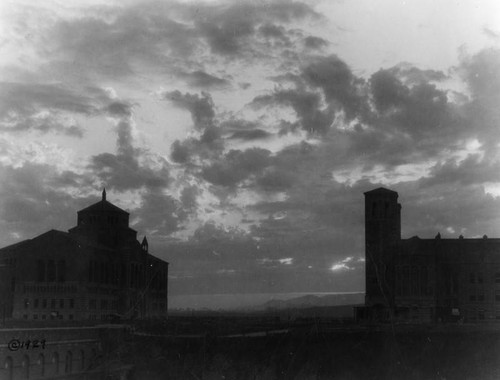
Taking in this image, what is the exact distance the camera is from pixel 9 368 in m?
62.5

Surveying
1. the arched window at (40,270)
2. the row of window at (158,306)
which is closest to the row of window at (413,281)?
the row of window at (158,306)

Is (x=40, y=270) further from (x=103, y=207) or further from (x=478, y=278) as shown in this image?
(x=478, y=278)

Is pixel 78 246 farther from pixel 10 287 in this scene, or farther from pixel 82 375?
pixel 82 375

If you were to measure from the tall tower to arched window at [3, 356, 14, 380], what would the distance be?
5643cm

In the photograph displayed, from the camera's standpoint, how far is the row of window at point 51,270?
98750mm

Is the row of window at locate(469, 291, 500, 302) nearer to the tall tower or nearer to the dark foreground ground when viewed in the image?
the tall tower

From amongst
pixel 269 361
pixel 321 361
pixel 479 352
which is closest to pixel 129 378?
pixel 269 361

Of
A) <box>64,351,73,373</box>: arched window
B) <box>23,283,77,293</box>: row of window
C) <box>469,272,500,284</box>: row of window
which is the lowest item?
<box>64,351,73,373</box>: arched window

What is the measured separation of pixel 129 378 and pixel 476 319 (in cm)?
5106

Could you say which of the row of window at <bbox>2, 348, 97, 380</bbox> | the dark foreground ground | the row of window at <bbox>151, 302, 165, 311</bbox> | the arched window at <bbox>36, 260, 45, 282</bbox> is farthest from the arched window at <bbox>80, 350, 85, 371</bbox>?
the row of window at <bbox>151, 302, 165, 311</bbox>

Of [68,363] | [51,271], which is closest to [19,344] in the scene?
[68,363]

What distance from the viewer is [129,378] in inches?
2960

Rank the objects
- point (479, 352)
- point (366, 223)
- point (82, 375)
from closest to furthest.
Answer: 1. point (82, 375)
2. point (479, 352)
3. point (366, 223)

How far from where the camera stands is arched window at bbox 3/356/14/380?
61972mm
